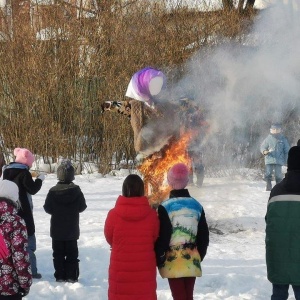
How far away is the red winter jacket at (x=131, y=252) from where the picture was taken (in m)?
5.10

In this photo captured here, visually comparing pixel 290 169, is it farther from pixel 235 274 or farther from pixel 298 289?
pixel 235 274

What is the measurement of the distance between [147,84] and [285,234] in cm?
338

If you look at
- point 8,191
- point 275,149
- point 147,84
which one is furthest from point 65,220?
point 275,149

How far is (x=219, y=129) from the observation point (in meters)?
12.8

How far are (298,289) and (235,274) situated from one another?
68.7 inches

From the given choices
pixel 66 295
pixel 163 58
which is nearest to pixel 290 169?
pixel 66 295

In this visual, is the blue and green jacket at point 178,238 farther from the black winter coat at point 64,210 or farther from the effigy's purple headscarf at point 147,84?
the effigy's purple headscarf at point 147,84

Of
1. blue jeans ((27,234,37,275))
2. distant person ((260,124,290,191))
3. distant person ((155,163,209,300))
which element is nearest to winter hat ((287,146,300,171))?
distant person ((155,163,209,300))

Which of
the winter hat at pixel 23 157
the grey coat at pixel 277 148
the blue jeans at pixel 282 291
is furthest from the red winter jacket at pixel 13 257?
the grey coat at pixel 277 148

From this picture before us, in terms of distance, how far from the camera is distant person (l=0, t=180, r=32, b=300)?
4684mm

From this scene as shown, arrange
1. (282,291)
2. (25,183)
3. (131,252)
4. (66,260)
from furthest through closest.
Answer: (66,260), (25,183), (282,291), (131,252)

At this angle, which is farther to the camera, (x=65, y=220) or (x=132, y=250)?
(x=65, y=220)

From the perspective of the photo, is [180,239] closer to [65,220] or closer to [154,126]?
[65,220]

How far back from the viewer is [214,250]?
26.3 feet
